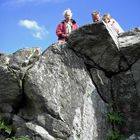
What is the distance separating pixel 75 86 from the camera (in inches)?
568

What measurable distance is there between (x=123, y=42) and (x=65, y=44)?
7.85ft

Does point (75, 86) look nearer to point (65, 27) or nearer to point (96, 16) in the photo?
point (65, 27)

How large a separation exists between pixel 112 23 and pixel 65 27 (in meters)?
2.35

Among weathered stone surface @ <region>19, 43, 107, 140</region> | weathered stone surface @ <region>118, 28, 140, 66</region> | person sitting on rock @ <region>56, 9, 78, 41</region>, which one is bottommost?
weathered stone surface @ <region>19, 43, 107, 140</region>

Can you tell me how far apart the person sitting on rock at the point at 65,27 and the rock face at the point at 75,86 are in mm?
662

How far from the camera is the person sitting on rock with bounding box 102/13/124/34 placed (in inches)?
629

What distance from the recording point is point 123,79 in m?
14.9

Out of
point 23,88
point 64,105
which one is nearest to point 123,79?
point 64,105

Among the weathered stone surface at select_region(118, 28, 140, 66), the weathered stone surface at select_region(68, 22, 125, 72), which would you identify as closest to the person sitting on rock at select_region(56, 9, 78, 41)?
the weathered stone surface at select_region(68, 22, 125, 72)

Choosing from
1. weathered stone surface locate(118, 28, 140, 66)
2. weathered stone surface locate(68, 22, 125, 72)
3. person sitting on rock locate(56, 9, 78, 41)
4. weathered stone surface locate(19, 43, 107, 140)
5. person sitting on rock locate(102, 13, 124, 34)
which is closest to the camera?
weathered stone surface locate(19, 43, 107, 140)

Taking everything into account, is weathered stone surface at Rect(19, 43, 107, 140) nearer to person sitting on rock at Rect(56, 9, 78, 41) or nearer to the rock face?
the rock face

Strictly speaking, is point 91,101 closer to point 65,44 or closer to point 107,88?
point 107,88

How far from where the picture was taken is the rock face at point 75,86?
1380 cm

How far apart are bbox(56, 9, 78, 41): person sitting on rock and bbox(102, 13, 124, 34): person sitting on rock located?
143 cm
